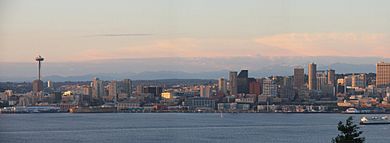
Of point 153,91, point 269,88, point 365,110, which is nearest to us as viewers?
point 365,110

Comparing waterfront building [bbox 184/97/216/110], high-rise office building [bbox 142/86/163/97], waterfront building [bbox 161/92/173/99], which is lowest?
waterfront building [bbox 184/97/216/110]

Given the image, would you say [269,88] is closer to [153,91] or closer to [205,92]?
[205,92]

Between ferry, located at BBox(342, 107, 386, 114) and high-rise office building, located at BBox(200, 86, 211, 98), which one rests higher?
high-rise office building, located at BBox(200, 86, 211, 98)

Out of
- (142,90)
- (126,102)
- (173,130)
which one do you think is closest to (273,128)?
(173,130)

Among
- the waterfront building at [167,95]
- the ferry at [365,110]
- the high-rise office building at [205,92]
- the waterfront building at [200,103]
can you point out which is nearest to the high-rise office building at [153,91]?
the waterfront building at [167,95]

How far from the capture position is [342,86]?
188ft

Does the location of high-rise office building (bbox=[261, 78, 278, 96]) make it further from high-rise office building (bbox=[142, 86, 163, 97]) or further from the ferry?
the ferry

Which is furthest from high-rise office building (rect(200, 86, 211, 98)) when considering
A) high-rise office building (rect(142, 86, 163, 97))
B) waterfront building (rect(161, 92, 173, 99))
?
high-rise office building (rect(142, 86, 163, 97))

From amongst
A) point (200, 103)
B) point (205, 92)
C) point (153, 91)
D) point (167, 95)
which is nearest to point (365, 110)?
point (200, 103)

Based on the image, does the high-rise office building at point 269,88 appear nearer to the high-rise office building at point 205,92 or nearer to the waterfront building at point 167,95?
the high-rise office building at point 205,92

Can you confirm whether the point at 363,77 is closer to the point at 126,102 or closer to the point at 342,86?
the point at 342,86

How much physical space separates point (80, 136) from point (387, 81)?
1466 inches

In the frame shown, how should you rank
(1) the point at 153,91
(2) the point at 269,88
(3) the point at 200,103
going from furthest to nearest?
(1) the point at 153,91
(2) the point at 269,88
(3) the point at 200,103

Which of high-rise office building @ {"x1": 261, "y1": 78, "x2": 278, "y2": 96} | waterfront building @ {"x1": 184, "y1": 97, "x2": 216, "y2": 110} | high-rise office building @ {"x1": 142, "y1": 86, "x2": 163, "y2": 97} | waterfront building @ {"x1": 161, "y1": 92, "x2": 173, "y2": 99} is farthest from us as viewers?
high-rise office building @ {"x1": 142, "y1": 86, "x2": 163, "y2": 97}
